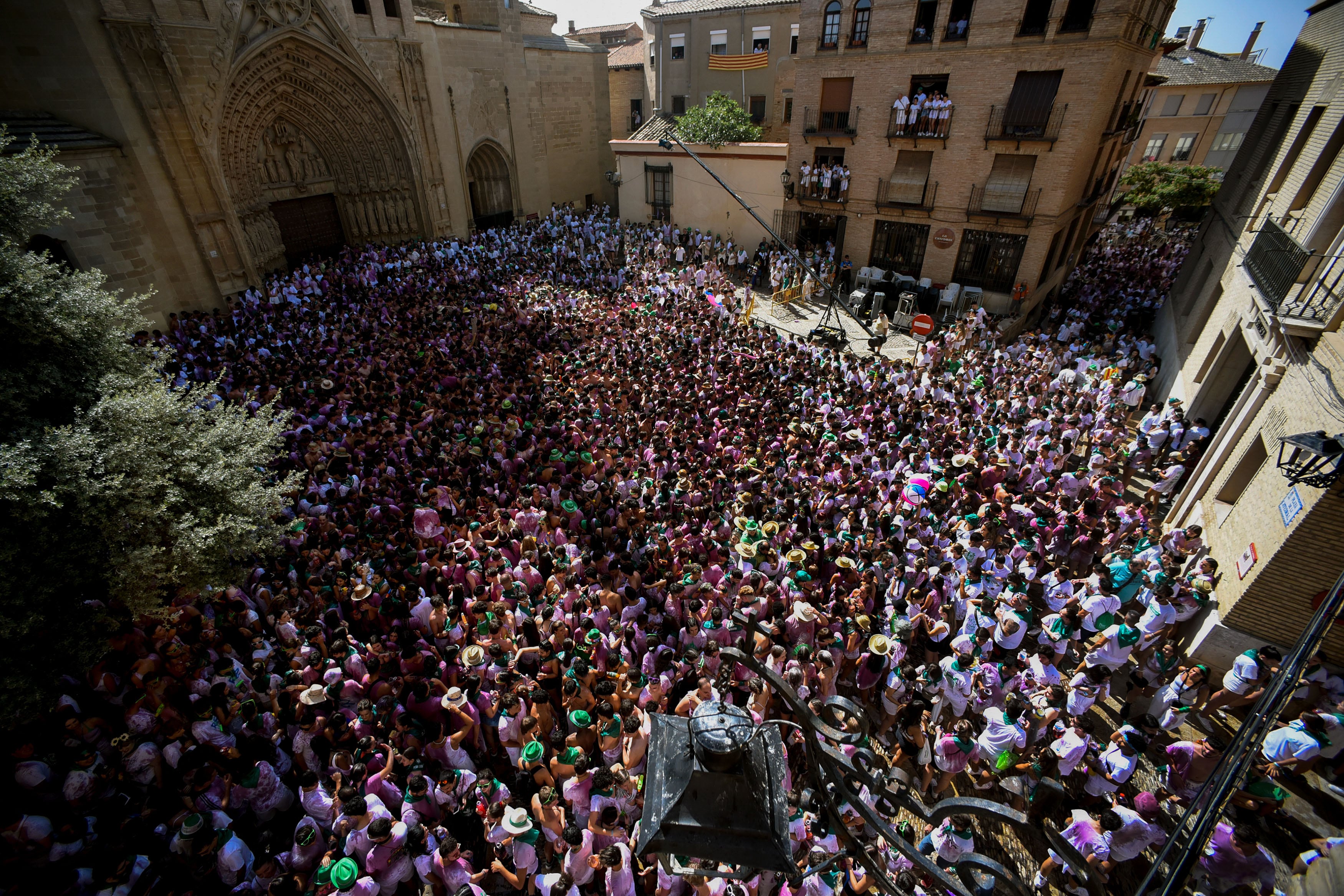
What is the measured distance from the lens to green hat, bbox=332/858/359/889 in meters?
4.29

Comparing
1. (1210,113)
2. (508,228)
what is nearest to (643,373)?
(508,228)

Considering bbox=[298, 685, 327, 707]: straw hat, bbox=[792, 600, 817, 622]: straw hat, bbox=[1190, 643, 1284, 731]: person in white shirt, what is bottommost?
bbox=[1190, 643, 1284, 731]: person in white shirt

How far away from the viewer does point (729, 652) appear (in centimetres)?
259

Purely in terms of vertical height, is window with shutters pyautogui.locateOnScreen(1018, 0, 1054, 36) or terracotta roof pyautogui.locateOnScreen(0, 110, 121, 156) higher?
window with shutters pyautogui.locateOnScreen(1018, 0, 1054, 36)

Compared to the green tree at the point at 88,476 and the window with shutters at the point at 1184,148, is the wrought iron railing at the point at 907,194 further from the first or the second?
the window with shutters at the point at 1184,148

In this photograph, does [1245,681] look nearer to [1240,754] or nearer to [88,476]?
[1240,754]

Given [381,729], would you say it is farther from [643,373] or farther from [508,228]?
[508,228]

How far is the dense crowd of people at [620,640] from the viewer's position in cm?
467

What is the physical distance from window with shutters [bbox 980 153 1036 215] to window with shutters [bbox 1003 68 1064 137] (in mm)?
715

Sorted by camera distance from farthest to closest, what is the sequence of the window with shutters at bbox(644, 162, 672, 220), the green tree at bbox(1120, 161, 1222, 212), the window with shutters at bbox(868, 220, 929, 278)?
the green tree at bbox(1120, 161, 1222, 212), the window with shutters at bbox(644, 162, 672, 220), the window with shutters at bbox(868, 220, 929, 278)

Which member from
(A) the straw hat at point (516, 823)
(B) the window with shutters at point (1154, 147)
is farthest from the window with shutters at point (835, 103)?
(B) the window with shutters at point (1154, 147)

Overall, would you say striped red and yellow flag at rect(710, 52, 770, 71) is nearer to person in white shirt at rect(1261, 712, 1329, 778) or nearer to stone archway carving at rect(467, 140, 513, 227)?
stone archway carving at rect(467, 140, 513, 227)

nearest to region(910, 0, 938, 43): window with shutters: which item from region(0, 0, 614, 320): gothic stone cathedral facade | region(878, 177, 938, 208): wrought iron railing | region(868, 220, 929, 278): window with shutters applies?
region(878, 177, 938, 208): wrought iron railing

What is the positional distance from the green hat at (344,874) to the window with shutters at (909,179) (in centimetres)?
2154
